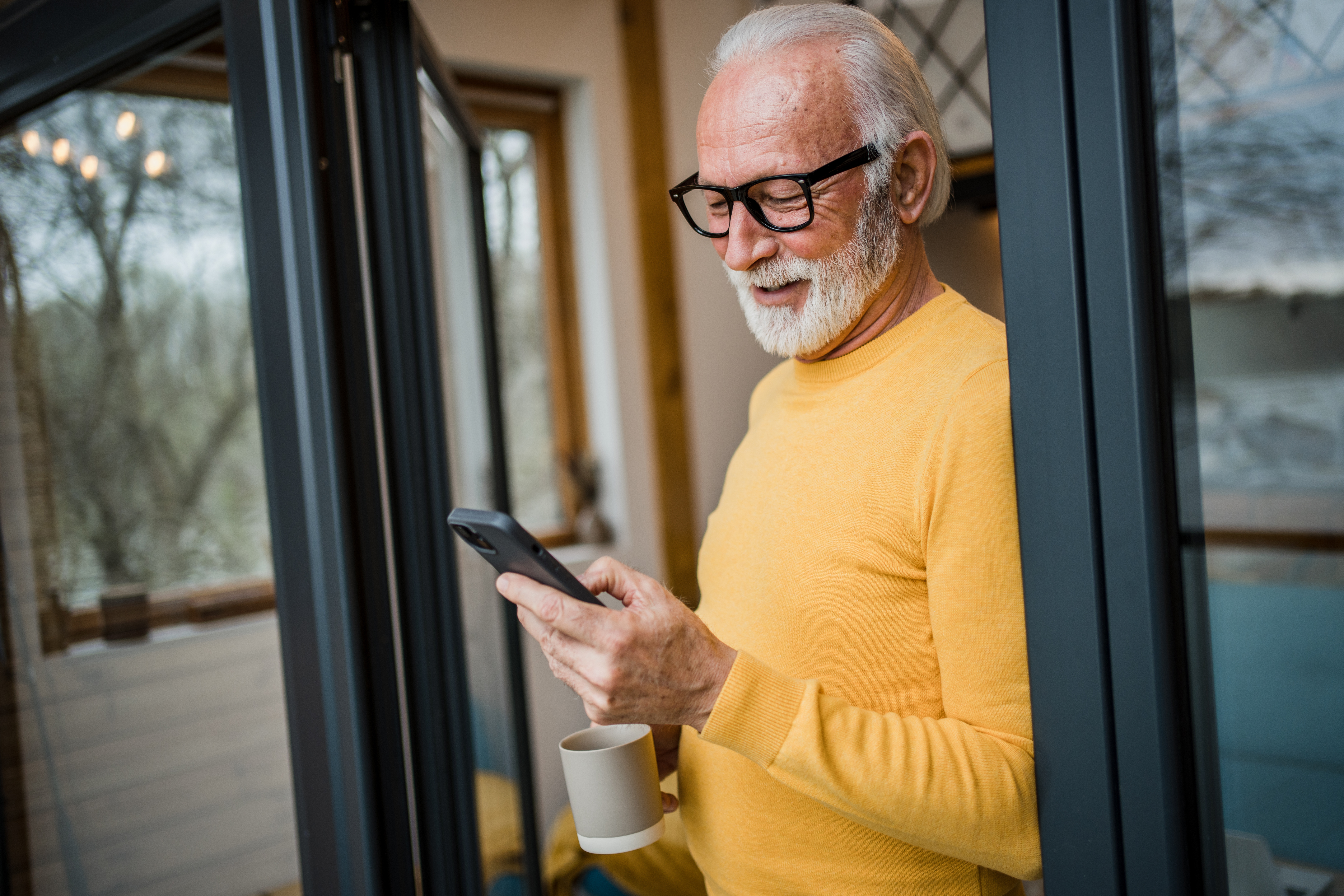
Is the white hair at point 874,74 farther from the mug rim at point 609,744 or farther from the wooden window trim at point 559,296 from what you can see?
the wooden window trim at point 559,296

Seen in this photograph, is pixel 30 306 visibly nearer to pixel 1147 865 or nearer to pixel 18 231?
pixel 18 231

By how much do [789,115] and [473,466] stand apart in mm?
1072

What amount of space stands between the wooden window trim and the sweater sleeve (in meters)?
2.08

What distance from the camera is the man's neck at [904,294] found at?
0.78m

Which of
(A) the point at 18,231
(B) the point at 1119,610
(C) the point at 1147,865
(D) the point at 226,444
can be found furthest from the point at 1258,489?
(D) the point at 226,444

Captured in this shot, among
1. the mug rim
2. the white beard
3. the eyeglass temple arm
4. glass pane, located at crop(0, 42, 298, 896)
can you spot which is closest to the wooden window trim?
glass pane, located at crop(0, 42, 298, 896)

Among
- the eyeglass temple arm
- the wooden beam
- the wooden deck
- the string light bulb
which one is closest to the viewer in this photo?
the eyeglass temple arm

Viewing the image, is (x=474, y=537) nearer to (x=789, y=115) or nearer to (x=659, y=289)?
(x=789, y=115)

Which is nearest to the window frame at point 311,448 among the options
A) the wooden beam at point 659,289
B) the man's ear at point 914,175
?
the man's ear at point 914,175

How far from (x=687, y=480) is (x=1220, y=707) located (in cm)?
215

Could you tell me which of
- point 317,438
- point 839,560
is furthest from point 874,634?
point 317,438

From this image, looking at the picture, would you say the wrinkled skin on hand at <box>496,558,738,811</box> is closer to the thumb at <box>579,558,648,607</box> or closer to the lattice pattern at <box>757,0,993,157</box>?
the thumb at <box>579,558,648,607</box>

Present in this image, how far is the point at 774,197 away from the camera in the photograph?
0.75 metres

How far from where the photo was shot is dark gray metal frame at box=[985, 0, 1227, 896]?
0.55 meters
